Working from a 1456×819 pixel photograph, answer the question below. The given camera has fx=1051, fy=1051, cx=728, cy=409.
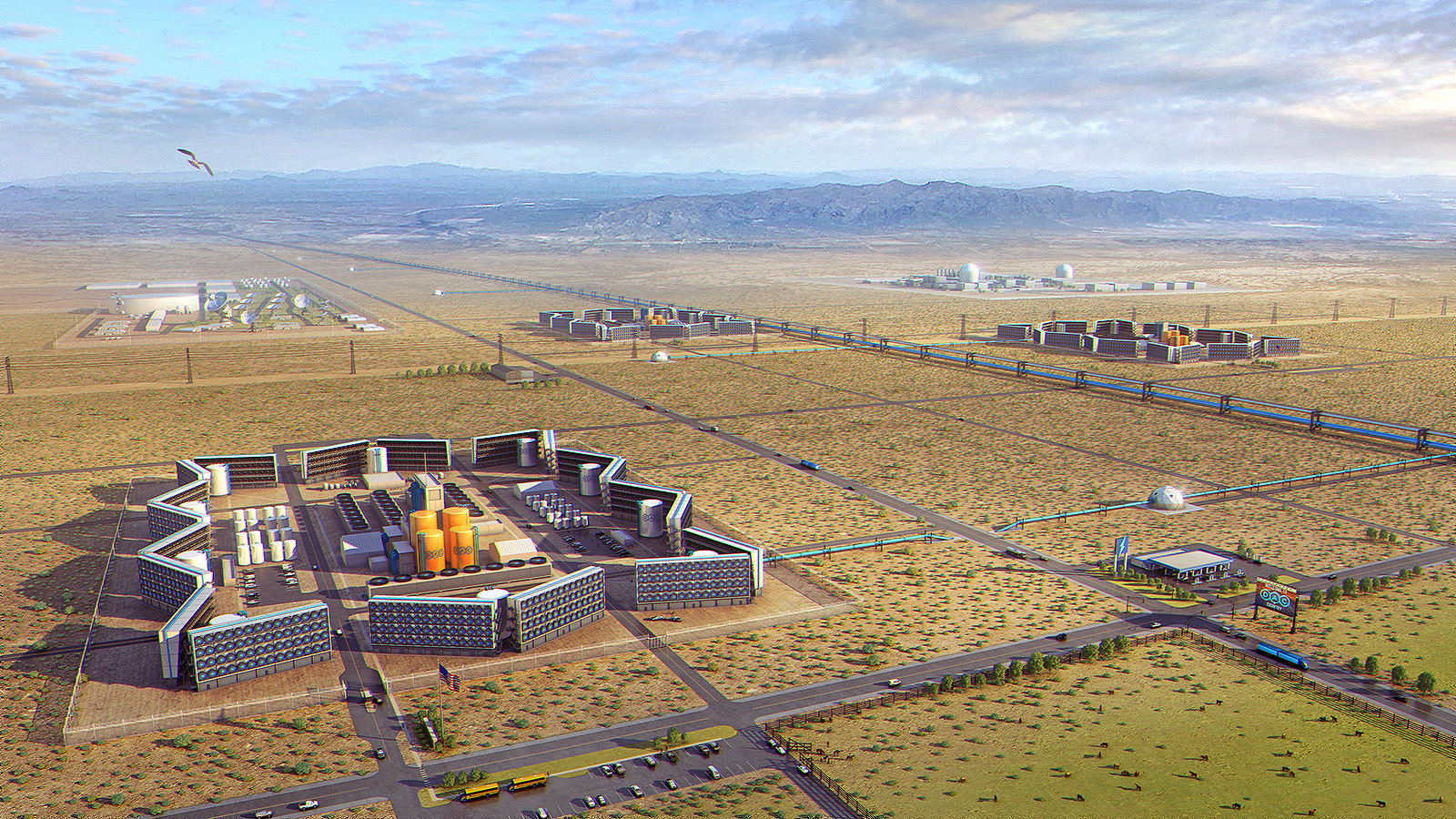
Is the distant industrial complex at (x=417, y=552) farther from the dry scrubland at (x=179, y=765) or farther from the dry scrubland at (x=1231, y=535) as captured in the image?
the dry scrubland at (x=1231, y=535)

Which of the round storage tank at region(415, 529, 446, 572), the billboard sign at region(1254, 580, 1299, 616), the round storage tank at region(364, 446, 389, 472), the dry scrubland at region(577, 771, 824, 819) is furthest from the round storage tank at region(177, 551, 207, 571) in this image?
the billboard sign at region(1254, 580, 1299, 616)

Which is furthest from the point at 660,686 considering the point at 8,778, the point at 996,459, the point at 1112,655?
the point at 996,459

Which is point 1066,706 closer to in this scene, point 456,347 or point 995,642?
point 995,642

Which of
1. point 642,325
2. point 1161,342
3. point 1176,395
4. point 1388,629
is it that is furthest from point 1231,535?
point 642,325

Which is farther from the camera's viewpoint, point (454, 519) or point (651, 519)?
point (651, 519)

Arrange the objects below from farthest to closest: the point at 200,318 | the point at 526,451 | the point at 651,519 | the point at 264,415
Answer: the point at 200,318 < the point at 264,415 < the point at 526,451 < the point at 651,519

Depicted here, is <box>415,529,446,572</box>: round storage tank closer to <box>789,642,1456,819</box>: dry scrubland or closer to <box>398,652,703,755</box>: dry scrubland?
<box>398,652,703,755</box>: dry scrubland

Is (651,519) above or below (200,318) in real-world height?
below

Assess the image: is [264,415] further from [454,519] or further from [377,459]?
[454,519]
